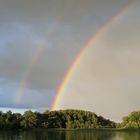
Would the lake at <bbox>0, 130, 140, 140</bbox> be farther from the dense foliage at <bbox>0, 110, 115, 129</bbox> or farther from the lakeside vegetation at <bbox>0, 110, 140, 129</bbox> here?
the dense foliage at <bbox>0, 110, 115, 129</bbox>

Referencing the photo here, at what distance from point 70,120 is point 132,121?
3325cm

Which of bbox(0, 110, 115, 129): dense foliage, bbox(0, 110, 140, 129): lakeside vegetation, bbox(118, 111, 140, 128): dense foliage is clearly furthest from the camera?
bbox(118, 111, 140, 128): dense foliage

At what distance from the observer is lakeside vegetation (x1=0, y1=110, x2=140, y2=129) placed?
537 feet

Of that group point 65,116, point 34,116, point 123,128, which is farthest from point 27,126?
point 123,128

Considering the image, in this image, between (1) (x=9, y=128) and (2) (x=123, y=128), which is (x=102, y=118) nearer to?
(2) (x=123, y=128)

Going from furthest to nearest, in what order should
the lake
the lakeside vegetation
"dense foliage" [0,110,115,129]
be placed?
"dense foliage" [0,110,115,129] < the lakeside vegetation < the lake

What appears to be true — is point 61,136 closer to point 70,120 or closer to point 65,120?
point 70,120

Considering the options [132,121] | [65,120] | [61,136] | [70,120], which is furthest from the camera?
[65,120]

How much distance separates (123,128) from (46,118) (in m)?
39.7

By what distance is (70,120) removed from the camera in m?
189

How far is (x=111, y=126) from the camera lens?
196 metres

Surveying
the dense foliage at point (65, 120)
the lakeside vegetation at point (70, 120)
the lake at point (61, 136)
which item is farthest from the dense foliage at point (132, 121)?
the lake at point (61, 136)

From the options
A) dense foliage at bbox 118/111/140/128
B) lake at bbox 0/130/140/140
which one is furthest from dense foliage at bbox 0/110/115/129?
lake at bbox 0/130/140/140

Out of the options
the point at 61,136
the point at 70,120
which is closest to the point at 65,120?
the point at 70,120
